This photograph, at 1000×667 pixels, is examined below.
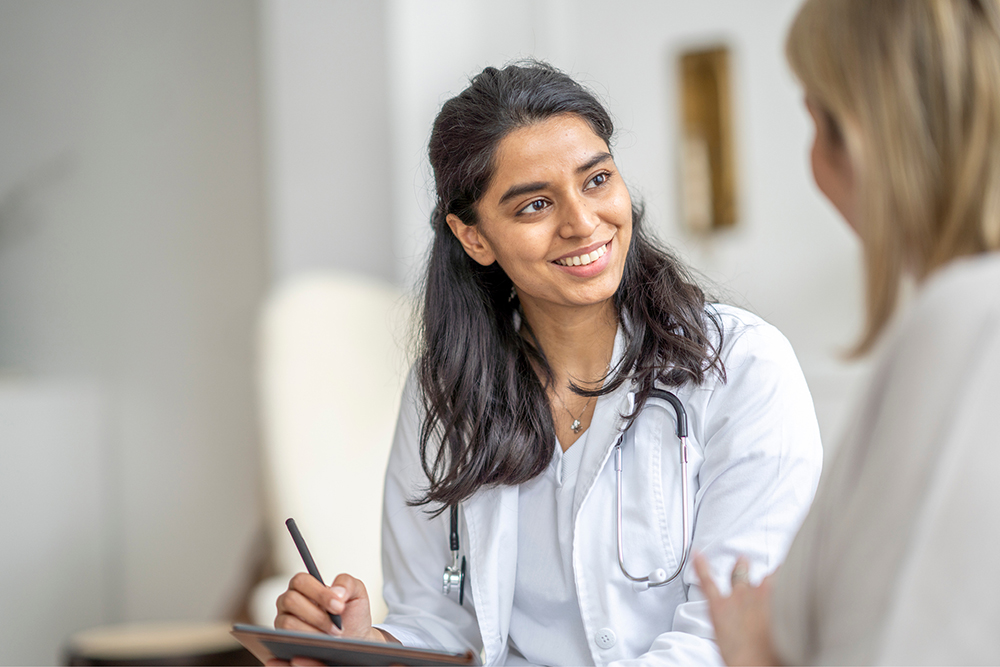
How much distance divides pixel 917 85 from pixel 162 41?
2.76 meters

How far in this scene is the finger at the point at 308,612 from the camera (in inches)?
47.6

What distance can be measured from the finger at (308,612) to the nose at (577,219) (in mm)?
642

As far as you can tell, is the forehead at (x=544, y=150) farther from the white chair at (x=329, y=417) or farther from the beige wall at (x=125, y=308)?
the beige wall at (x=125, y=308)

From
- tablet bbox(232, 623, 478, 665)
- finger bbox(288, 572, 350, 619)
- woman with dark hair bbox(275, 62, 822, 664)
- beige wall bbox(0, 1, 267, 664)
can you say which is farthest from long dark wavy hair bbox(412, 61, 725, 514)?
beige wall bbox(0, 1, 267, 664)

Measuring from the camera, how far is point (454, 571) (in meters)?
1.34

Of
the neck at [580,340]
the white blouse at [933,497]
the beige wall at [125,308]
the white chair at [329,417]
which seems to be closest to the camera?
the white blouse at [933,497]

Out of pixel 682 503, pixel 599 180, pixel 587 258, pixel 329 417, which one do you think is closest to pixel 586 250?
pixel 587 258

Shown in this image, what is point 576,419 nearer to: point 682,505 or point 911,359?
point 682,505

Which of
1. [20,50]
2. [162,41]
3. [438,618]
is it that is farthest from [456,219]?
[162,41]

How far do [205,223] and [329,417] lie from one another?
1121 mm

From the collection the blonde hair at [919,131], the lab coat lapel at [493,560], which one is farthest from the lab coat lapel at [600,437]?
the blonde hair at [919,131]

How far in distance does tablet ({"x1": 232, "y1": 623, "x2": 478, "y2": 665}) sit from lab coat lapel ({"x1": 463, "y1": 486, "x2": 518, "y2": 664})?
0.32m

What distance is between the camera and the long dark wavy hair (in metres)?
1.33

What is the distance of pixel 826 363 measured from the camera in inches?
123
